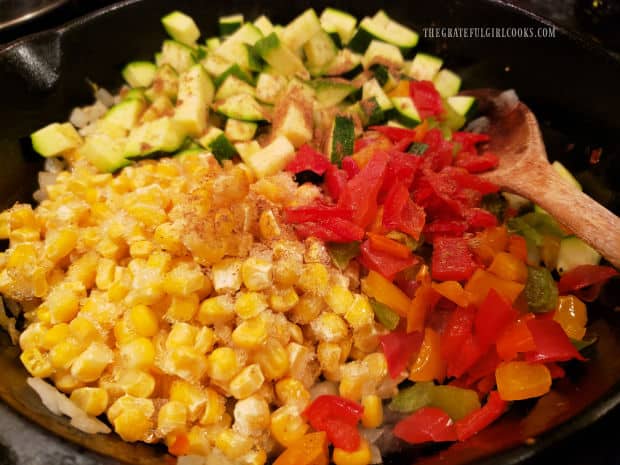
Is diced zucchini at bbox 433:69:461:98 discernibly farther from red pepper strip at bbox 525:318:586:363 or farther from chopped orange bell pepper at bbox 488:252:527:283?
red pepper strip at bbox 525:318:586:363

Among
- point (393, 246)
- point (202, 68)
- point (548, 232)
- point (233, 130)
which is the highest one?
point (202, 68)

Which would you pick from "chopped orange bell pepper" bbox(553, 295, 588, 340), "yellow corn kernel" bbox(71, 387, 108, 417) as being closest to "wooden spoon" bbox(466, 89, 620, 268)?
"chopped orange bell pepper" bbox(553, 295, 588, 340)

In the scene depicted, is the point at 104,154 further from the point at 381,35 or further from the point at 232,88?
the point at 381,35

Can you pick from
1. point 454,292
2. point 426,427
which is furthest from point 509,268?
point 426,427

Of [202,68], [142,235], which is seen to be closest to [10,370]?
[142,235]

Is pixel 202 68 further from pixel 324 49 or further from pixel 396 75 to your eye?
Answer: pixel 396 75
